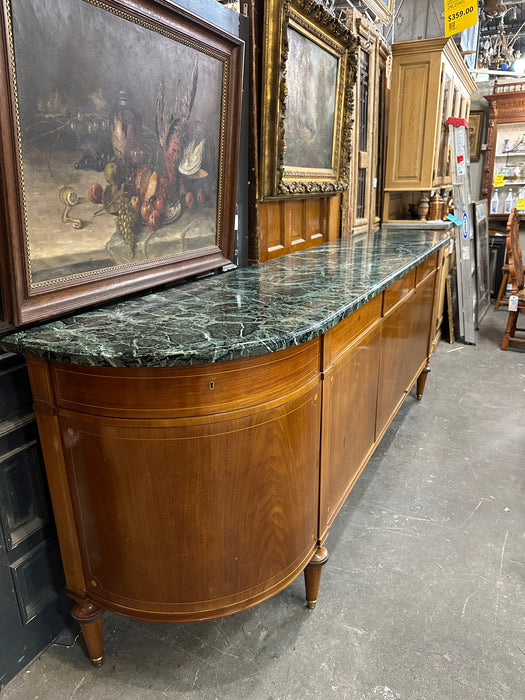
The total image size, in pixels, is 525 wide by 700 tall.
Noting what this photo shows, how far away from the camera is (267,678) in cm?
162

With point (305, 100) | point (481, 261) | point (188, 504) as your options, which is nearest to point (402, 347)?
point (305, 100)

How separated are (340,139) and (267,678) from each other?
2.76 metres

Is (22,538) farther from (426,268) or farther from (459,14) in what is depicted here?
(459,14)

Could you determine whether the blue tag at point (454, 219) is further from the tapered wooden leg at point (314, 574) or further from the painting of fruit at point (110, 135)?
the tapered wooden leg at point (314, 574)

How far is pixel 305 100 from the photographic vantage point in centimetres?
259

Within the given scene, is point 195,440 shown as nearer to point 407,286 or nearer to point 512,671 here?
point 512,671

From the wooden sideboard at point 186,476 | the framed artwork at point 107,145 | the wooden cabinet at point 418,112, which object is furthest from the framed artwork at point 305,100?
the wooden cabinet at point 418,112

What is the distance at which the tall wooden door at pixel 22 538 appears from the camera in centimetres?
147

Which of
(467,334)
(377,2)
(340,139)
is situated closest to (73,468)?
(340,139)

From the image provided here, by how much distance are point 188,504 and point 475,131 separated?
21.9ft

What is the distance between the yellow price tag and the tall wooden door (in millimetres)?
3719

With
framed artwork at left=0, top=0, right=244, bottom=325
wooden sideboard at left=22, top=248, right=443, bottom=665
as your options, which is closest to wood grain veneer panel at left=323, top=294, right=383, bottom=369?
wooden sideboard at left=22, top=248, right=443, bottom=665

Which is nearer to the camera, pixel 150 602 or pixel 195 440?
pixel 195 440

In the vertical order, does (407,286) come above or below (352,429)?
above
